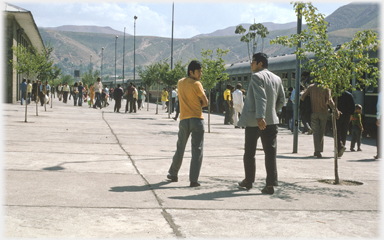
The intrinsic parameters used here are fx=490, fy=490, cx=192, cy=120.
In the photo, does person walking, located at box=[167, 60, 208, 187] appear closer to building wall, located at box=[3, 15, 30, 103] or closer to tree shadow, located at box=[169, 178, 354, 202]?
tree shadow, located at box=[169, 178, 354, 202]

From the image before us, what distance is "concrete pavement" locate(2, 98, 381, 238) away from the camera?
15.0 ft

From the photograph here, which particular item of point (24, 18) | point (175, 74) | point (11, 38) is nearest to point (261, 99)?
point (175, 74)

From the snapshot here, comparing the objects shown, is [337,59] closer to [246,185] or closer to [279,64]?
[246,185]

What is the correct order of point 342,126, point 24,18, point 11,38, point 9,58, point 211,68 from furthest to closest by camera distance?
point 24,18 → point 11,38 → point 9,58 → point 211,68 → point 342,126

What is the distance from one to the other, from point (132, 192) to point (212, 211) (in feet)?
4.16

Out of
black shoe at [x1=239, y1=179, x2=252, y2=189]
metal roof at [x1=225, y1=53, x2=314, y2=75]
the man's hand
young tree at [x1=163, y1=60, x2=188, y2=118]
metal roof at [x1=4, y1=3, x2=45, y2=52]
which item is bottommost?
black shoe at [x1=239, y1=179, x2=252, y2=189]

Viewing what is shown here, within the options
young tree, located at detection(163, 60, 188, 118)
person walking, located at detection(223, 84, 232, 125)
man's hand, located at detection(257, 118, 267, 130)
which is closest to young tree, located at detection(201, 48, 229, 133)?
person walking, located at detection(223, 84, 232, 125)

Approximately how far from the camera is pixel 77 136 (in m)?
13.6

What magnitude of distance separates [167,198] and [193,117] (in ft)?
4.69

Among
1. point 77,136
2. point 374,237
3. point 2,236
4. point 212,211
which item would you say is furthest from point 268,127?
point 77,136

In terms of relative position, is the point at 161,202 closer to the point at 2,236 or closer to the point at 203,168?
the point at 2,236

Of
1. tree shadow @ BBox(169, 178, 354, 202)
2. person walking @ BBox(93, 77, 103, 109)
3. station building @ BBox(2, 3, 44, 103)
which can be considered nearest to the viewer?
tree shadow @ BBox(169, 178, 354, 202)

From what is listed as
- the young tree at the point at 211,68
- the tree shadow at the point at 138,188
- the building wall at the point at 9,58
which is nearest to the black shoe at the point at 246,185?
the tree shadow at the point at 138,188

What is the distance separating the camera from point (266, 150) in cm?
664
